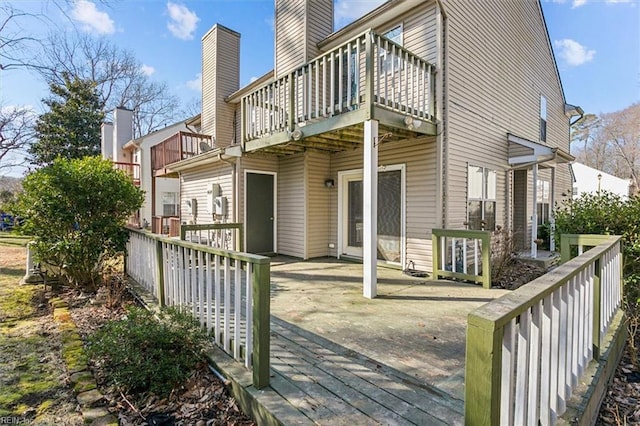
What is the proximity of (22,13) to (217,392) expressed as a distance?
22.9ft

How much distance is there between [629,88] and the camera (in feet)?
55.1

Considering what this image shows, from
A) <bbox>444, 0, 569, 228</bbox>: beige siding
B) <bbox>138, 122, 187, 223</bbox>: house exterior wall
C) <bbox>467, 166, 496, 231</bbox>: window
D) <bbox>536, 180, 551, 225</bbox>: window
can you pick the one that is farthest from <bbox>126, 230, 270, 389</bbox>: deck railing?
<bbox>138, 122, 187, 223</bbox>: house exterior wall

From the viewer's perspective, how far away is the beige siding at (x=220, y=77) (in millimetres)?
11383

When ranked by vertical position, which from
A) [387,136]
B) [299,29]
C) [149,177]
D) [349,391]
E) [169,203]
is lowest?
[349,391]

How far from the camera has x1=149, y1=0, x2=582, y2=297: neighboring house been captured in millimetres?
5602

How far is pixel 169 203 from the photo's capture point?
57.9 ft

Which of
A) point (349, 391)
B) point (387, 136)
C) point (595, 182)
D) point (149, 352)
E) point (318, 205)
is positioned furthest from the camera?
point (595, 182)

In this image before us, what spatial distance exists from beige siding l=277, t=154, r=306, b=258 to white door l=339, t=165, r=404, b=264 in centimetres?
99

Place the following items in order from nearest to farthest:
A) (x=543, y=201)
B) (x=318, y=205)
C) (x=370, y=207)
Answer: (x=370, y=207) → (x=318, y=205) → (x=543, y=201)

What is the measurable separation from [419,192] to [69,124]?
22.4 metres

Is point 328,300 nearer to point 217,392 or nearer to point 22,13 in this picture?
point 217,392

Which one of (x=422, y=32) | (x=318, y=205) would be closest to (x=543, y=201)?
(x=422, y=32)

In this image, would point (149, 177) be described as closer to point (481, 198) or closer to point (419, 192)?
point (419, 192)

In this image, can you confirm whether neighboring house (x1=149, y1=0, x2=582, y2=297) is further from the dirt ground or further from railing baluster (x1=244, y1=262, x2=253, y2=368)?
the dirt ground
